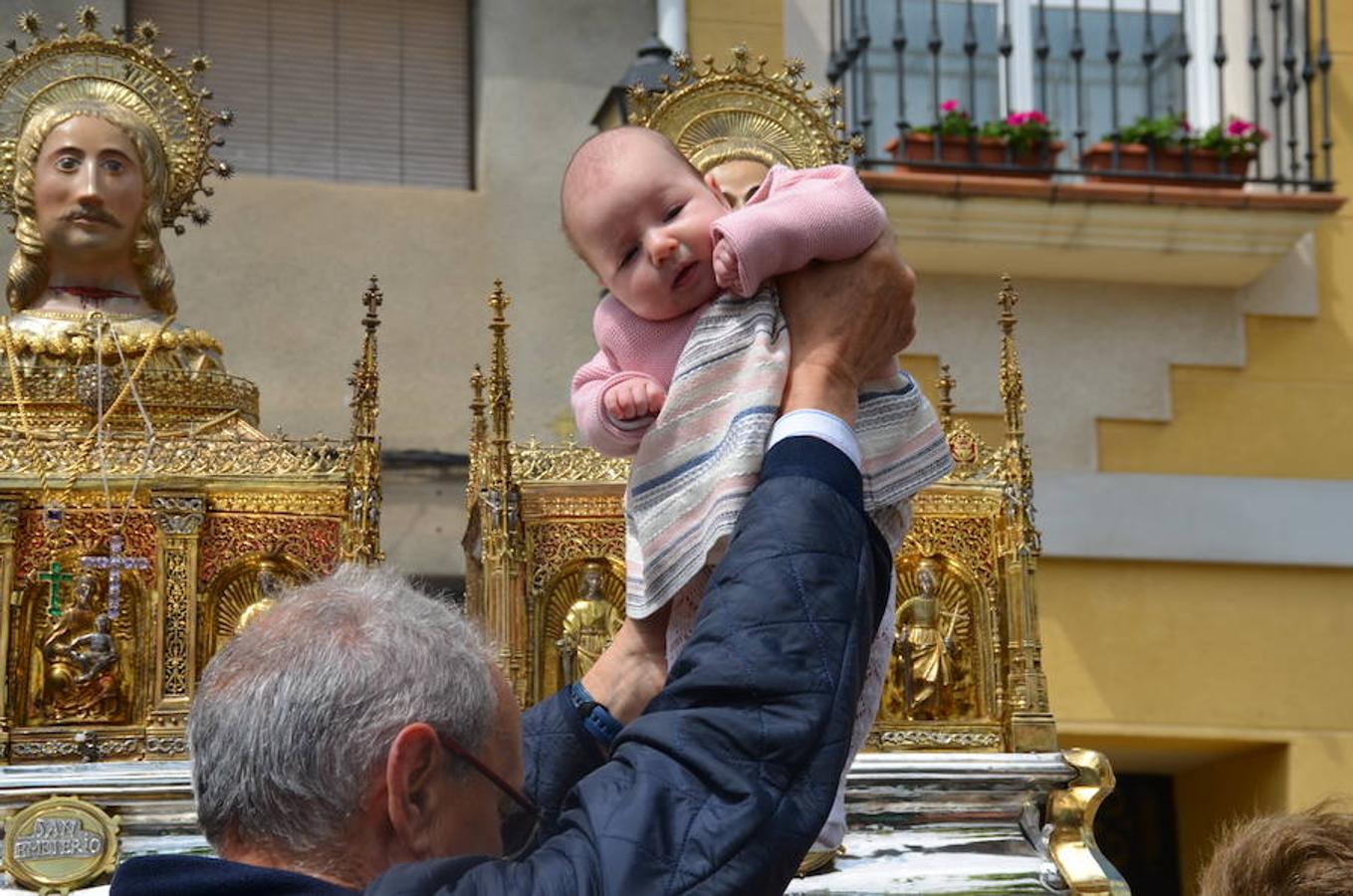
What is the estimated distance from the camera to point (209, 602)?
18.2 ft

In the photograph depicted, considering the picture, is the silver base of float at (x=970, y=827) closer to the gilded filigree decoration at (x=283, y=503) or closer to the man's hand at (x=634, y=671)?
the gilded filigree decoration at (x=283, y=503)

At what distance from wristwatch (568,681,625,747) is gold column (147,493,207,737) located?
2303 millimetres

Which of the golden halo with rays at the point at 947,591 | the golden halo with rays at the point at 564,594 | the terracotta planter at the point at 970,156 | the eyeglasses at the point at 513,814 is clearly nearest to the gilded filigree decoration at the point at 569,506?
the golden halo with rays at the point at 564,594

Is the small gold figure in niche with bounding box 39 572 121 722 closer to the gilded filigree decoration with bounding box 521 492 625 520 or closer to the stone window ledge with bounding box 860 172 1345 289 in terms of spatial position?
the gilded filigree decoration with bounding box 521 492 625 520

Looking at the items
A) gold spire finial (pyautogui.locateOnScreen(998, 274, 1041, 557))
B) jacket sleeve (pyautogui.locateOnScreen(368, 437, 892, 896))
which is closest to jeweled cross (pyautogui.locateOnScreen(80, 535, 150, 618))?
gold spire finial (pyautogui.locateOnScreen(998, 274, 1041, 557))

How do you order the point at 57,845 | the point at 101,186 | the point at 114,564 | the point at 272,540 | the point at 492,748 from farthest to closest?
the point at 101,186 → the point at 272,540 → the point at 114,564 → the point at 57,845 → the point at 492,748

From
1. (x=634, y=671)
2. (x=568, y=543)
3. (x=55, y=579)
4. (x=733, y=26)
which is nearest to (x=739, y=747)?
(x=634, y=671)

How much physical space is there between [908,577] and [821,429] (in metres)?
3.15

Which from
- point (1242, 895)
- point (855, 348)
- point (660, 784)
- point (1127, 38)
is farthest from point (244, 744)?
point (1127, 38)

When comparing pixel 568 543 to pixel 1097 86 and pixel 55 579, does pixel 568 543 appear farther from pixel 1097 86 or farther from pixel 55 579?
pixel 1097 86

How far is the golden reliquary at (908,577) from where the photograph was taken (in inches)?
221

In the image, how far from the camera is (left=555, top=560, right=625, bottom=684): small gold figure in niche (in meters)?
5.59

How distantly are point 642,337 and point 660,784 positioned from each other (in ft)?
3.63

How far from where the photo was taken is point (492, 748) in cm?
251
